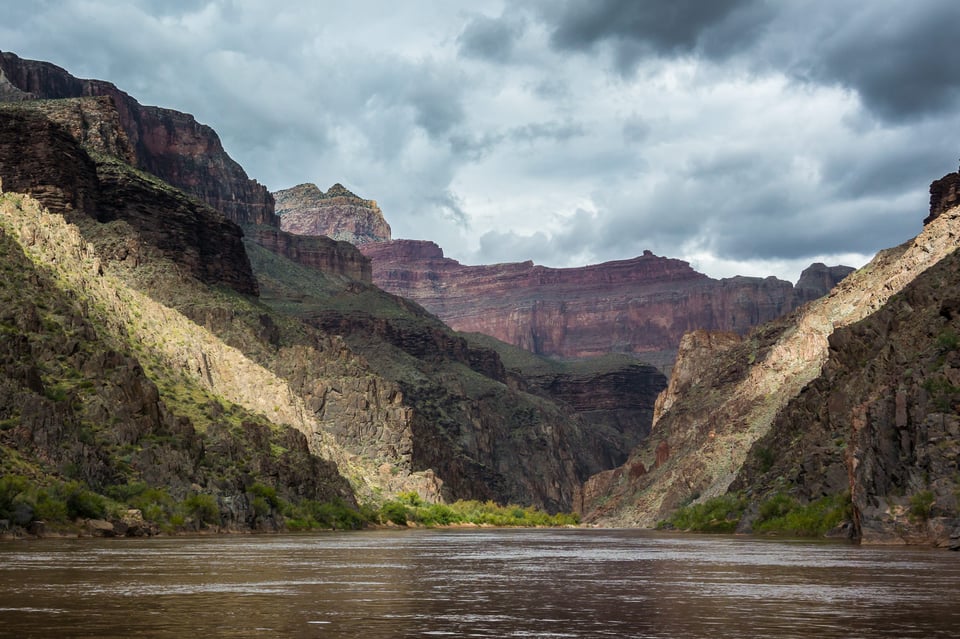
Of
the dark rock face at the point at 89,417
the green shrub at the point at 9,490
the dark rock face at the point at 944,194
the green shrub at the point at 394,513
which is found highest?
the dark rock face at the point at 944,194

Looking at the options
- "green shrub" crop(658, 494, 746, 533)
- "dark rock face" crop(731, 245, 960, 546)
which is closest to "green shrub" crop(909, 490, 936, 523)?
"dark rock face" crop(731, 245, 960, 546)

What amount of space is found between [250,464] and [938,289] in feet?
237

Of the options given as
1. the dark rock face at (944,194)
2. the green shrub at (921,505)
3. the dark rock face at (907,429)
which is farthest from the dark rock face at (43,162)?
the green shrub at (921,505)

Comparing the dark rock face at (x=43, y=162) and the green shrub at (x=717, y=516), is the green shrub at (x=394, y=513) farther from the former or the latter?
the dark rock face at (x=43, y=162)

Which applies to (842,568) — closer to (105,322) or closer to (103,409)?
(103,409)

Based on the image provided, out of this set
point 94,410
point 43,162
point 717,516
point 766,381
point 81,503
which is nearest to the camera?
point 81,503

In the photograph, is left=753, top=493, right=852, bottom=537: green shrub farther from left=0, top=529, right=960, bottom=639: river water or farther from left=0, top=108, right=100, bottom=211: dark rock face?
left=0, top=108, right=100, bottom=211: dark rock face

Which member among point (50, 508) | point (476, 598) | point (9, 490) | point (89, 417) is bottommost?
point (476, 598)

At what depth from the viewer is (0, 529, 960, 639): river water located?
20641 mm

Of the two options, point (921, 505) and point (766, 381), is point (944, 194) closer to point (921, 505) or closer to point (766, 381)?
point (766, 381)

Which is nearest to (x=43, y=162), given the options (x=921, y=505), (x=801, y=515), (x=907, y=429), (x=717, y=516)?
(x=717, y=516)

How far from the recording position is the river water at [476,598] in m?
20.6

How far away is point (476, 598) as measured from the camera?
2852 cm

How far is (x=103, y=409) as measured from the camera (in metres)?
100
